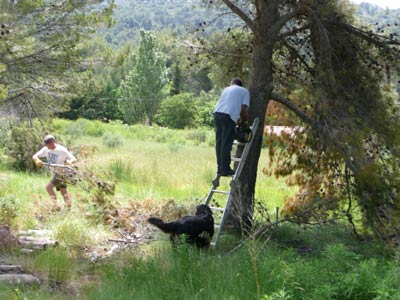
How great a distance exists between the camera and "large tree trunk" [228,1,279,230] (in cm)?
1049

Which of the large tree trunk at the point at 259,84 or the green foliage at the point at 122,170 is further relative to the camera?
the green foliage at the point at 122,170

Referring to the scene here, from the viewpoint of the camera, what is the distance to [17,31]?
9500 mm

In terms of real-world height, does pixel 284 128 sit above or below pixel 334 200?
above

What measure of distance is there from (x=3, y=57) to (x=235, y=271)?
576cm

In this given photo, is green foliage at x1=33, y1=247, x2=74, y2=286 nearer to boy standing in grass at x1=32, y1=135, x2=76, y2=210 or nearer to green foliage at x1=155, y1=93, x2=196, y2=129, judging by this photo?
boy standing in grass at x1=32, y1=135, x2=76, y2=210

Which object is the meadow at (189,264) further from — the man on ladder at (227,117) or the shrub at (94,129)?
the shrub at (94,129)

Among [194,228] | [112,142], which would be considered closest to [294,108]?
[194,228]

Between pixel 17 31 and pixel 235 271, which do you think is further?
pixel 17 31

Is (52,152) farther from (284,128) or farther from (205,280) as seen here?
(205,280)

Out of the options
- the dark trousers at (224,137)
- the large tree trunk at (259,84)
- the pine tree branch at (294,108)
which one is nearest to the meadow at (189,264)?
the large tree trunk at (259,84)

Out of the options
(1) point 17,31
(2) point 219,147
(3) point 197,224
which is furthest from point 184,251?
(1) point 17,31

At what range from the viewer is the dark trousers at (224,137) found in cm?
952

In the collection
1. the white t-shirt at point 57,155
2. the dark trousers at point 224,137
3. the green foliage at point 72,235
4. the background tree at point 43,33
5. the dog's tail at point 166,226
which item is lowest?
the green foliage at point 72,235

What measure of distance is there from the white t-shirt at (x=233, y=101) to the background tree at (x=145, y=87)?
51.0 meters
